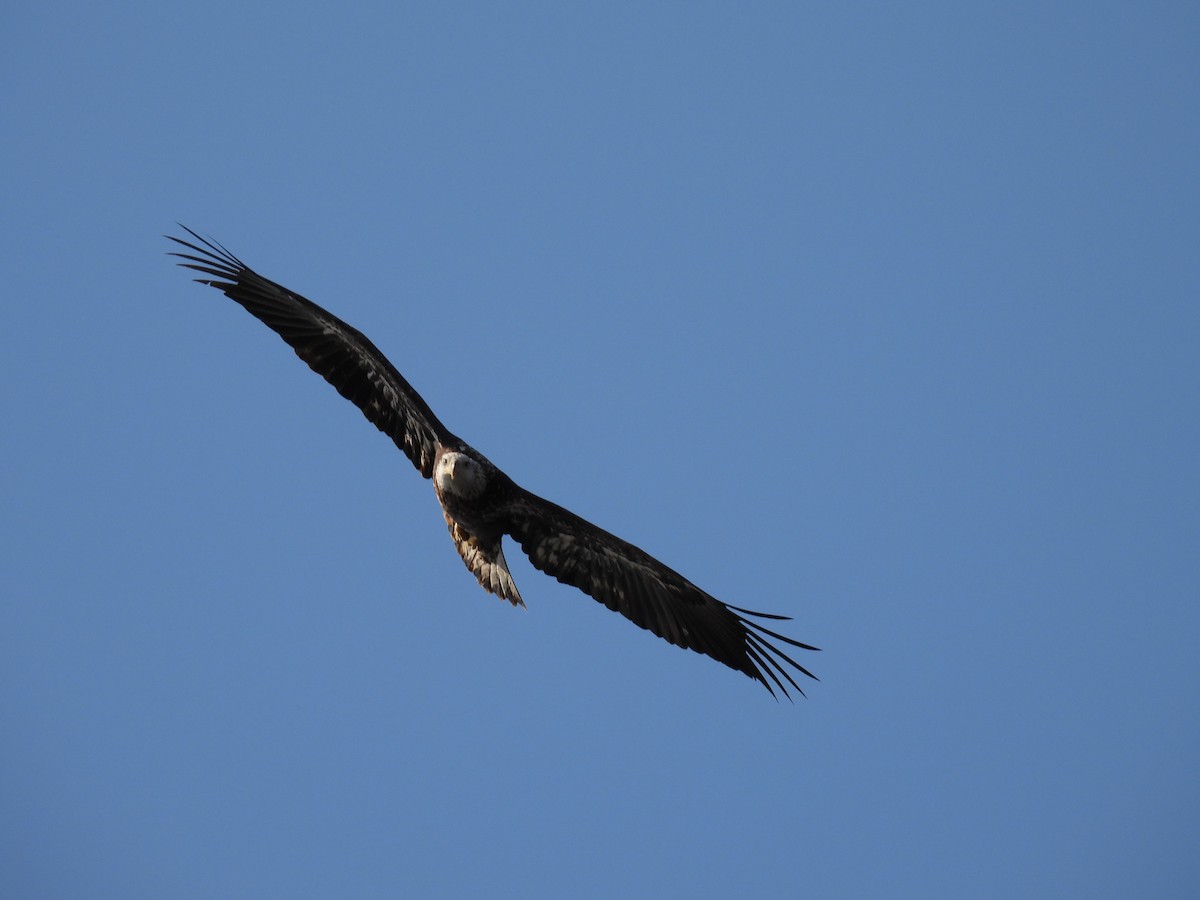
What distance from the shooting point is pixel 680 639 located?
1195cm

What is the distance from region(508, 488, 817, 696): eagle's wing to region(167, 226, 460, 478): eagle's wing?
1.37m

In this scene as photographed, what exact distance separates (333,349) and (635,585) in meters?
4.23

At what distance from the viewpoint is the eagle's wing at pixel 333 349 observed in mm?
11848

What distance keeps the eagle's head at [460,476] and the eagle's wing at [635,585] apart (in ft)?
1.68

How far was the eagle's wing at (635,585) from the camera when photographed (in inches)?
464

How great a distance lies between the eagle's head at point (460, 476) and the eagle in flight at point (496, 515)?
1cm

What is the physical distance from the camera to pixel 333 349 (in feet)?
39.2

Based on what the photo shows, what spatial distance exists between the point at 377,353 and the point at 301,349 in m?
0.87

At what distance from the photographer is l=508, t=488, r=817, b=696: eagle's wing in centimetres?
1178

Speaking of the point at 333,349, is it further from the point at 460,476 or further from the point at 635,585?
the point at 635,585

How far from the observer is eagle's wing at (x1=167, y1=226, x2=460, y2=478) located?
11848 millimetres

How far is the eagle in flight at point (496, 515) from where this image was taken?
460 inches

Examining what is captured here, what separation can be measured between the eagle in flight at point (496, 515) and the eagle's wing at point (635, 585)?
0.04 ft

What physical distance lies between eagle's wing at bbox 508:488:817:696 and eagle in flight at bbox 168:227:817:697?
0.04 ft
